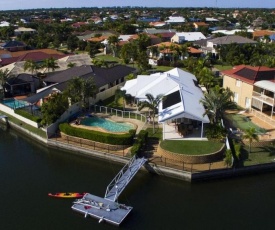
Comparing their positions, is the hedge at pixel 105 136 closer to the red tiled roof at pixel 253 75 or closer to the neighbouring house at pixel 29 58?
the red tiled roof at pixel 253 75

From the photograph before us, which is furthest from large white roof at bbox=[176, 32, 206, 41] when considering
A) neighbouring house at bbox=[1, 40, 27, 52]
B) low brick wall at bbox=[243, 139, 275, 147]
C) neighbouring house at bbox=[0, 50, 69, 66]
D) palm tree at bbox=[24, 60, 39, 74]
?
low brick wall at bbox=[243, 139, 275, 147]

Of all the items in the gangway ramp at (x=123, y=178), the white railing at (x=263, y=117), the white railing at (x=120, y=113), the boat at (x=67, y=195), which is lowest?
the boat at (x=67, y=195)

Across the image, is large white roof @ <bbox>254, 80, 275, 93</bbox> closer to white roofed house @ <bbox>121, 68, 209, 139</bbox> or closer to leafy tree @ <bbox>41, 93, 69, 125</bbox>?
white roofed house @ <bbox>121, 68, 209, 139</bbox>

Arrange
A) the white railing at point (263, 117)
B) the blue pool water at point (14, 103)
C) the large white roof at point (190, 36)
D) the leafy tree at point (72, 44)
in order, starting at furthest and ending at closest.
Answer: the large white roof at point (190, 36), the leafy tree at point (72, 44), the blue pool water at point (14, 103), the white railing at point (263, 117)

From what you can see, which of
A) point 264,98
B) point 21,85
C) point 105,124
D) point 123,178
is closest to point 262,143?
point 264,98

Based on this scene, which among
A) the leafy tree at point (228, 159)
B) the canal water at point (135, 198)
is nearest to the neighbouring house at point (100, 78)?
the canal water at point (135, 198)

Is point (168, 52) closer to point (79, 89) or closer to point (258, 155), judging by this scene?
point (79, 89)

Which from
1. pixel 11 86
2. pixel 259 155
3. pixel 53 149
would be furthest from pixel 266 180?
pixel 11 86
